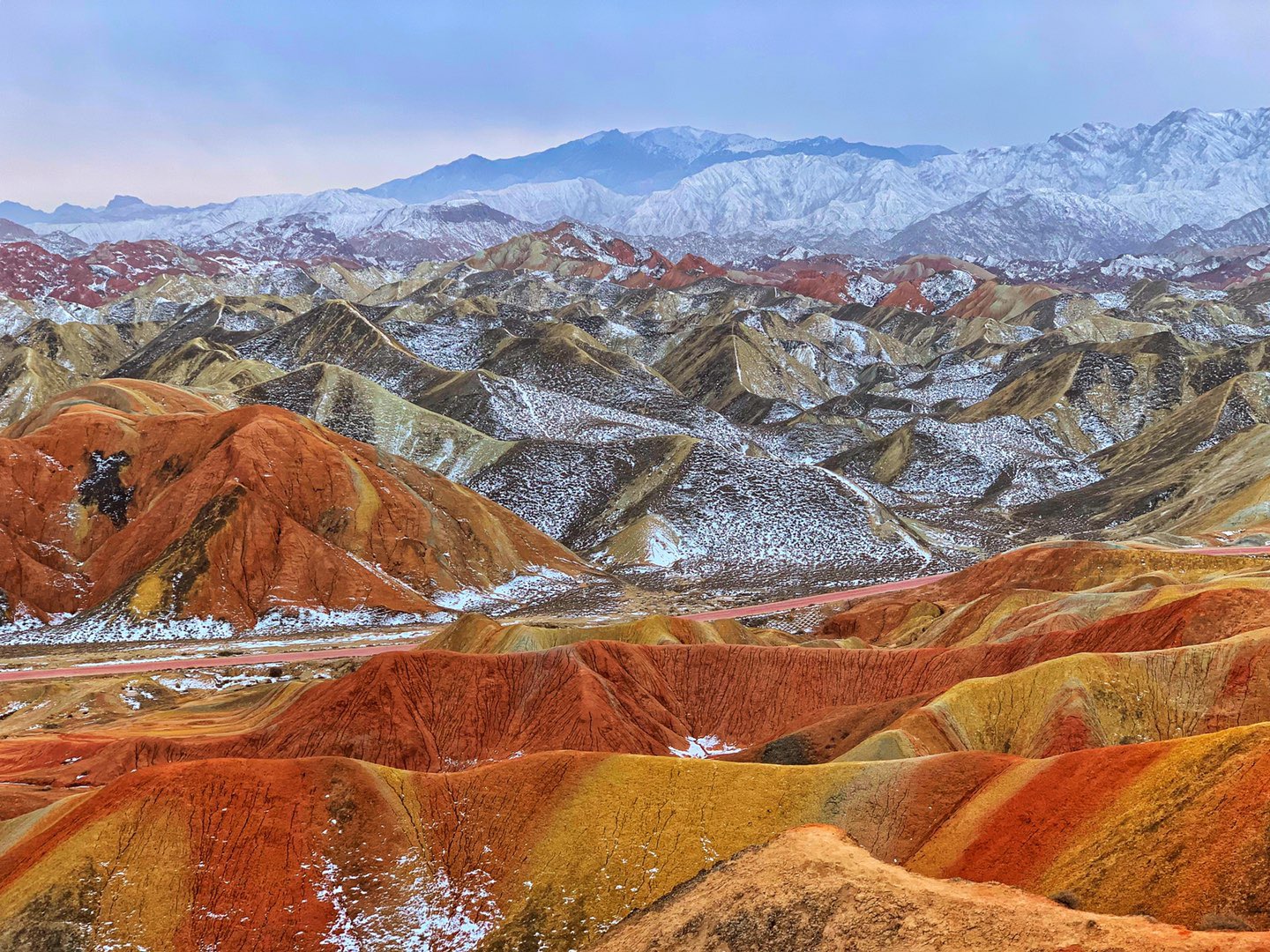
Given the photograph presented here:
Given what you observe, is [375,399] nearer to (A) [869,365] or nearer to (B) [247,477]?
(B) [247,477]

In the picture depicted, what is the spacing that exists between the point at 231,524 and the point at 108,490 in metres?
14.8

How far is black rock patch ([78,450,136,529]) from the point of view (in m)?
72.4

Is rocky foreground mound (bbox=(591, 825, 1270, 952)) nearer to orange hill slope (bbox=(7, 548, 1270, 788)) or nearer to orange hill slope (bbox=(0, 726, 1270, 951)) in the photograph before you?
orange hill slope (bbox=(0, 726, 1270, 951))

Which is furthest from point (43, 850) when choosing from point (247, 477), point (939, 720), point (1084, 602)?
point (247, 477)

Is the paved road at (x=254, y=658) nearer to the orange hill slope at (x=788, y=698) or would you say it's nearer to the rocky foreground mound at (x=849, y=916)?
the orange hill slope at (x=788, y=698)

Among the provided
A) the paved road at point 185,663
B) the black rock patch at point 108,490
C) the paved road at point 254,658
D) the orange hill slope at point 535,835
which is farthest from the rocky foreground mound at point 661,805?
the black rock patch at point 108,490

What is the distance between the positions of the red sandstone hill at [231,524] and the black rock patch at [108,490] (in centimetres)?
11

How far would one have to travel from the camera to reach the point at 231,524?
67.4 metres

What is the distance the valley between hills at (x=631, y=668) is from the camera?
2088 cm

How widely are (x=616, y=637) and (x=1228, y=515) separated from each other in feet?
177

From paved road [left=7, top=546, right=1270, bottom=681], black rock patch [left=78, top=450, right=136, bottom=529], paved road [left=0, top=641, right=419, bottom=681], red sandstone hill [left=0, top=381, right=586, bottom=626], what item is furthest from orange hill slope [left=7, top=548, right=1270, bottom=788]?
black rock patch [left=78, top=450, right=136, bottom=529]

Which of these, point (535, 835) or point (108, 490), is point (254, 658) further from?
point (535, 835)

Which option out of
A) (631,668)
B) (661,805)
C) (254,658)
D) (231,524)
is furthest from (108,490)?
(661,805)

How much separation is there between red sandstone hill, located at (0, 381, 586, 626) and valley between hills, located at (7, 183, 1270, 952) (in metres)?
0.33
